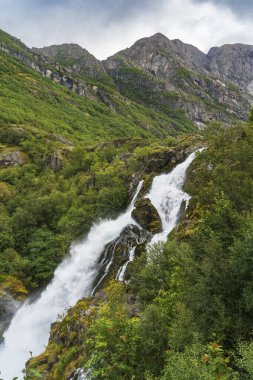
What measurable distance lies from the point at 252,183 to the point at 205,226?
6876 millimetres

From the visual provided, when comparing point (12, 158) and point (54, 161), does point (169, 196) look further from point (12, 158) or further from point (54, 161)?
point (12, 158)

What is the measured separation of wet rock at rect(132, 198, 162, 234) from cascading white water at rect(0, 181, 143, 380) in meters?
2.52

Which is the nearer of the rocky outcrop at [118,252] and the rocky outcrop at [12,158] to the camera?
the rocky outcrop at [118,252]

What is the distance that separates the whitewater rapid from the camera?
3216 centimetres

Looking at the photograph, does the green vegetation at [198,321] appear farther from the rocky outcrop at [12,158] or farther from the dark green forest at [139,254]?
the rocky outcrop at [12,158]

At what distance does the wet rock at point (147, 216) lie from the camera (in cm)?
3840

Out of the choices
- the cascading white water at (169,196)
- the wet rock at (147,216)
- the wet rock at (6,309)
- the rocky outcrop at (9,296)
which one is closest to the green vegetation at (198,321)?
the cascading white water at (169,196)

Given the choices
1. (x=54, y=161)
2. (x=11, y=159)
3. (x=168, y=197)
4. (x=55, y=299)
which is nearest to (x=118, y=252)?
(x=55, y=299)

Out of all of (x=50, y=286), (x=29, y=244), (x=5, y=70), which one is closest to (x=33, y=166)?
(x=29, y=244)

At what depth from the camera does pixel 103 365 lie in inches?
615

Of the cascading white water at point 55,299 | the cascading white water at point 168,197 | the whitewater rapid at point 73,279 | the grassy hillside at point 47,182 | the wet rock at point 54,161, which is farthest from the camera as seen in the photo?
the wet rock at point 54,161

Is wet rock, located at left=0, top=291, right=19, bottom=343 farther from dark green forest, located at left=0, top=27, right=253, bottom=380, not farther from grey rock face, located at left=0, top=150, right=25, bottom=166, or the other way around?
grey rock face, located at left=0, top=150, right=25, bottom=166

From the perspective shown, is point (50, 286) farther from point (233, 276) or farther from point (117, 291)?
point (233, 276)

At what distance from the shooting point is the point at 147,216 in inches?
1569
